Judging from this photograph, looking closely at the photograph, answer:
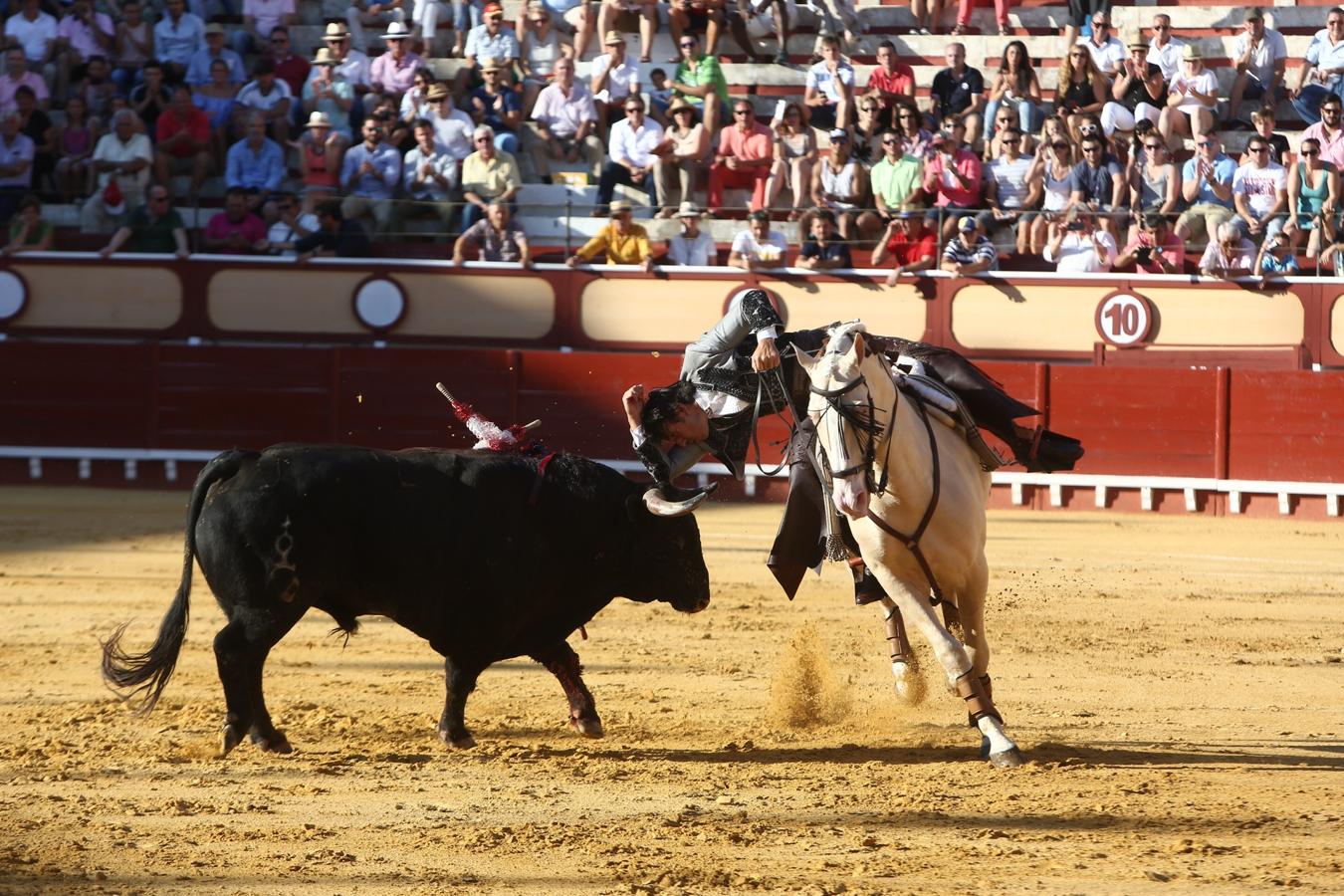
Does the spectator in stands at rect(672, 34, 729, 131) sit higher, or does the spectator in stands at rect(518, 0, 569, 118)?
the spectator in stands at rect(518, 0, 569, 118)

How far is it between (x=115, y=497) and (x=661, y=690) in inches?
326

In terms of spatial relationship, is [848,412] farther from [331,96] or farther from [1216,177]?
[331,96]

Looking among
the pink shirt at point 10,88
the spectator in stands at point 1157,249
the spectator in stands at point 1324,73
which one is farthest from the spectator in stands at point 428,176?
the spectator in stands at point 1324,73

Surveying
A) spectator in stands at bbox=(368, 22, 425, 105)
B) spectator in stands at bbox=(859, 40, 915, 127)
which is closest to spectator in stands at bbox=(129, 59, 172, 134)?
spectator in stands at bbox=(368, 22, 425, 105)

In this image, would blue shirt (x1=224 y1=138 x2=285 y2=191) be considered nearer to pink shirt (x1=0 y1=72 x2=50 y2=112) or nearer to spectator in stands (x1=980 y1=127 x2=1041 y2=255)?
pink shirt (x1=0 y1=72 x2=50 y2=112)

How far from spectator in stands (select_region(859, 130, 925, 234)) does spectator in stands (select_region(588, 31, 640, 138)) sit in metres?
2.58

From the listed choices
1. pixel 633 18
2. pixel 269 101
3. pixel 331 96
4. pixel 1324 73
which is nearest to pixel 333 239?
pixel 331 96

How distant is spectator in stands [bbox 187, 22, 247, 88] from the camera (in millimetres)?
16359

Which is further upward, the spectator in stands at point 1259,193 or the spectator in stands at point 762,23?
the spectator in stands at point 762,23

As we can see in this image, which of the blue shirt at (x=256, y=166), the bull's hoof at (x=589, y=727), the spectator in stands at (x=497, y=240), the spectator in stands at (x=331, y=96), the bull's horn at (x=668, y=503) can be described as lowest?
the bull's hoof at (x=589, y=727)

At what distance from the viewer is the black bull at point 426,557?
234 inches

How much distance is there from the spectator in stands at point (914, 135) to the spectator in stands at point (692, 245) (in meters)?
1.67

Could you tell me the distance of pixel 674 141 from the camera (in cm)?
1545

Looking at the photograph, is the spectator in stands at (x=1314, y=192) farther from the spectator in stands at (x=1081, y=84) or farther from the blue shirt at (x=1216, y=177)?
the spectator in stands at (x=1081, y=84)
